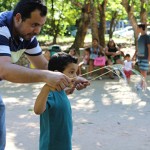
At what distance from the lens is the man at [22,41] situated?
1.95 metres

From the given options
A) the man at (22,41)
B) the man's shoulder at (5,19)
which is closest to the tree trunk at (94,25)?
the man at (22,41)

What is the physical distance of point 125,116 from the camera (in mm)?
5938

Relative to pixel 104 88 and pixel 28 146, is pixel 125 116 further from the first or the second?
pixel 104 88

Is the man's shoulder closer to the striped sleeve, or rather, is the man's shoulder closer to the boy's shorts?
the striped sleeve

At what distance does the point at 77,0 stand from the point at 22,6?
45.6 ft

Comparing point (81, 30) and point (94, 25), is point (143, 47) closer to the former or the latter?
point (94, 25)

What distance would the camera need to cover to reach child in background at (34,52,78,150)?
2.62 m

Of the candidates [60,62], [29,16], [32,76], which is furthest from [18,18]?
[32,76]

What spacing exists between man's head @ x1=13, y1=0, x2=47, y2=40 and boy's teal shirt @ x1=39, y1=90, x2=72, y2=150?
19.2 inches

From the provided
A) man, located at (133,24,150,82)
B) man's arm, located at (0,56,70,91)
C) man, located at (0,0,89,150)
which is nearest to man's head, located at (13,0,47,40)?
man, located at (0,0,89,150)

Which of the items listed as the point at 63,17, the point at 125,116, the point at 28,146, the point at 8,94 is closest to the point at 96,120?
the point at 125,116

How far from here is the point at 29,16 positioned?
91.6 inches

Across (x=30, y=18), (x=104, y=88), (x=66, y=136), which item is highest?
(x=30, y=18)

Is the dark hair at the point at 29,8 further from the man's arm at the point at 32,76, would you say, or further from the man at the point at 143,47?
the man at the point at 143,47
